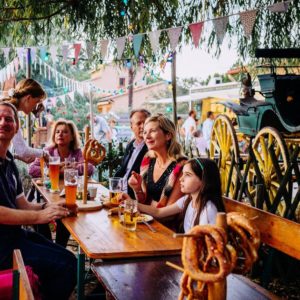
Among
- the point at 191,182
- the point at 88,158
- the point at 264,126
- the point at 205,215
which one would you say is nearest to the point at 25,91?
the point at 88,158

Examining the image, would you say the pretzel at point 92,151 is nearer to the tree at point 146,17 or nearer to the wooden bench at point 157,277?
the wooden bench at point 157,277

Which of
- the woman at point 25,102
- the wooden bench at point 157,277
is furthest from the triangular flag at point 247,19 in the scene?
the wooden bench at point 157,277

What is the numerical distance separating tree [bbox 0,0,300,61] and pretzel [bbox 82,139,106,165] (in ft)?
10.1

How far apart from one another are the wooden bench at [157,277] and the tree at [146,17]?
12.7 feet

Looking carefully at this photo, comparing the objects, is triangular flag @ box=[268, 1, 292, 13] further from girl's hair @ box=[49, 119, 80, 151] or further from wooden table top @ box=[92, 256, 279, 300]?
wooden table top @ box=[92, 256, 279, 300]

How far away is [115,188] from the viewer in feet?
9.08

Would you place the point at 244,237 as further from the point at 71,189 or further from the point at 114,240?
the point at 71,189

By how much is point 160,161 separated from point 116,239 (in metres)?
1.28

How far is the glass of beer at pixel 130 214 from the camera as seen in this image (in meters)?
2.33

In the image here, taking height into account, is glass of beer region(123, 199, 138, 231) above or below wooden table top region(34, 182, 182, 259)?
above

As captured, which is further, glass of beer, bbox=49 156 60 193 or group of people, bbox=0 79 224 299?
glass of beer, bbox=49 156 60 193

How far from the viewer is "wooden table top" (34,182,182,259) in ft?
6.62

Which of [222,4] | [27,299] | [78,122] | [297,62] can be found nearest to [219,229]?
[27,299]

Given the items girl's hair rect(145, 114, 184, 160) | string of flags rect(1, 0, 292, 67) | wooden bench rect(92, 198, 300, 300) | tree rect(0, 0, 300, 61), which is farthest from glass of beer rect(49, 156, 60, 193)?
tree rect(0, 0, 300, 61)
